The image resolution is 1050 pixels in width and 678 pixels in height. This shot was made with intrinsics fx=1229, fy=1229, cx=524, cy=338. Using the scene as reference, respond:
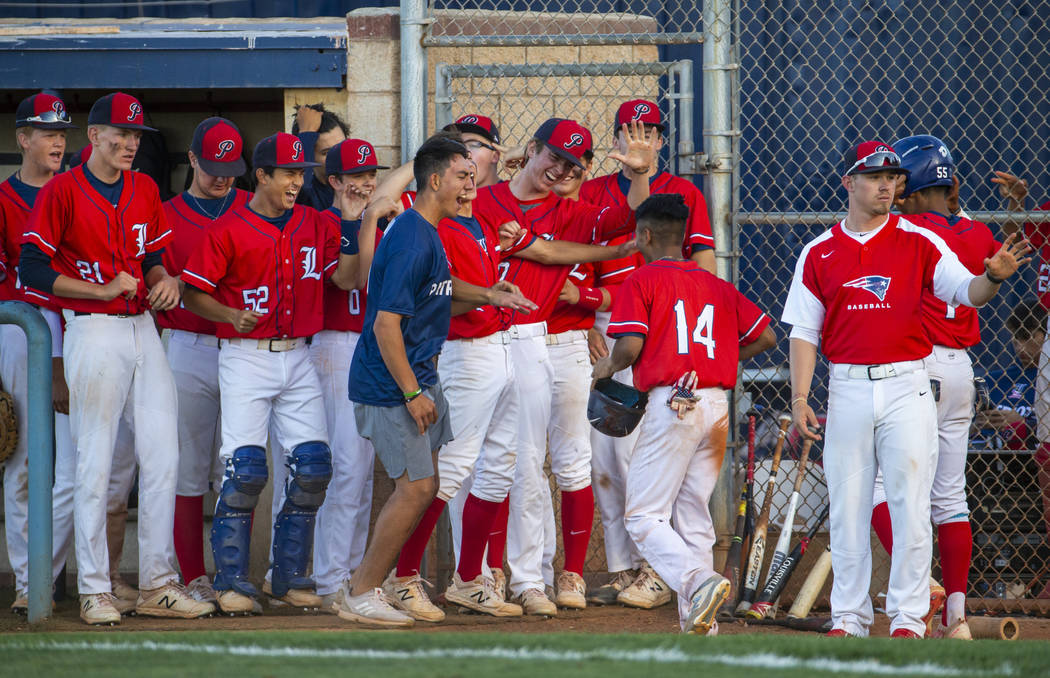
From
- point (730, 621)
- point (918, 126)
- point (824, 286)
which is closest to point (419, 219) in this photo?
point (824, 286)

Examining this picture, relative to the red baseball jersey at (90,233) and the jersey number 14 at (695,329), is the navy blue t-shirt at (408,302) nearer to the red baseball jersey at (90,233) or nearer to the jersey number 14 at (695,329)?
the jersey number 14 at (695,329)

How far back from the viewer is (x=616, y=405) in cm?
462

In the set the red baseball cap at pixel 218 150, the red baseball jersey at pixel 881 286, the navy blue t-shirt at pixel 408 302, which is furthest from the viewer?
the red baseball cap at pixel 218 150

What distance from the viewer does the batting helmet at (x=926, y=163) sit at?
16.2 ft

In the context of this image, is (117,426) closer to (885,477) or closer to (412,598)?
(412,598)

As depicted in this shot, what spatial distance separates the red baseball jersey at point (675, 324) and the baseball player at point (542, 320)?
0.58m

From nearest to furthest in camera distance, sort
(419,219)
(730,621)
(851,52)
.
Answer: (419,219) < (730,621) < (851,52)

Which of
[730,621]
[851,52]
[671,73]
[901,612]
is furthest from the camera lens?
[851,52]

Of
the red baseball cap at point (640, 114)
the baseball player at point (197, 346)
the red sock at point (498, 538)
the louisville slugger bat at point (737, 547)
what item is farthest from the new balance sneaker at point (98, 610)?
the red baseball cap at point (640, 114)

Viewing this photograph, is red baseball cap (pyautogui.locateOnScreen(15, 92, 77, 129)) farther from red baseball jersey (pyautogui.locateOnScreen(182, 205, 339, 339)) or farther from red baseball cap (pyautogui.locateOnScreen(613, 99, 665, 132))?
red baseball cap (pyautogui.locateOnScreen(613, 99, 665, 132))

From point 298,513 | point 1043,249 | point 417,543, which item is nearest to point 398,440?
point 417,543

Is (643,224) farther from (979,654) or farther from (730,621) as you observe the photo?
(979,654)

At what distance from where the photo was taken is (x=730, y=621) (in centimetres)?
498

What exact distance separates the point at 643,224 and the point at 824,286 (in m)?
0.72
